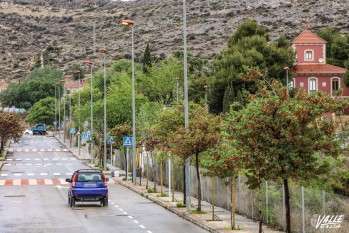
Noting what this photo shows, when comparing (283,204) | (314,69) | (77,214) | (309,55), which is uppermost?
(309,55)

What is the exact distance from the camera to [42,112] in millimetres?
152375

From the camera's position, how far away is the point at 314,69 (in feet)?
329

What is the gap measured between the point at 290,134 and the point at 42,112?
A: 136 meters

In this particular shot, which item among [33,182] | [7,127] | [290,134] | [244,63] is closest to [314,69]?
A: [244,63]

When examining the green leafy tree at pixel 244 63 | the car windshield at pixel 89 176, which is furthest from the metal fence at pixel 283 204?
the green leafy tree at pixel 244 63

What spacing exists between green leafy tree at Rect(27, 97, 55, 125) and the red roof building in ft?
212

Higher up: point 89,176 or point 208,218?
point 89,176

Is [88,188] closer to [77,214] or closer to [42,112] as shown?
[77,214]

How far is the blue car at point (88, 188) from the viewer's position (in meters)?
35.6

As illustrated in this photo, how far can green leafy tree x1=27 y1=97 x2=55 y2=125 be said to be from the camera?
500ft

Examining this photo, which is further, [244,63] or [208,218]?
[244,63]

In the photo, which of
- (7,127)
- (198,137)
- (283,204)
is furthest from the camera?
(7,127)

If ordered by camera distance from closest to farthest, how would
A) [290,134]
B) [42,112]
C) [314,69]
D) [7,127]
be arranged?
[290,134] → [7,127] → [314,69] → [42,112]

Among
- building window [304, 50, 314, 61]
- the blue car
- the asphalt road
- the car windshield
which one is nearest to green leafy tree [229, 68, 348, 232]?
A: the asphalt road
